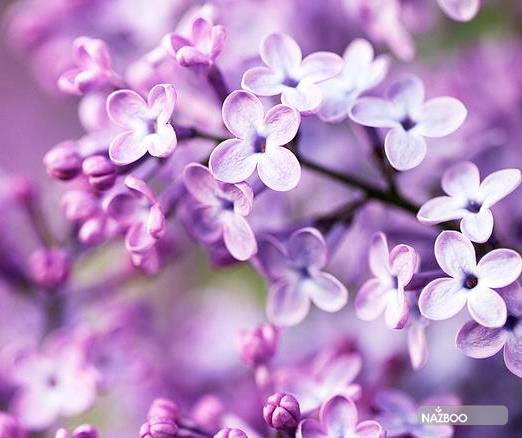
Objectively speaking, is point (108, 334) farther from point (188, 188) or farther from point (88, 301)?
point (188, 188)

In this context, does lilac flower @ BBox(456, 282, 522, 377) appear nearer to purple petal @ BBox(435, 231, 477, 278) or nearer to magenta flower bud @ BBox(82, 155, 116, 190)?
purple petal @ BBox(435, 231, 477, 278)

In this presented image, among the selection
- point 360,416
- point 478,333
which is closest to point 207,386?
point 360,416

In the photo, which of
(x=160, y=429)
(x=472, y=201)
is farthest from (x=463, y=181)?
(x=160, y=429)

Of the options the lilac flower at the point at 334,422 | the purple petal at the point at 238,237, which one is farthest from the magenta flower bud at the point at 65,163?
the lilac flower at the point at 334,422

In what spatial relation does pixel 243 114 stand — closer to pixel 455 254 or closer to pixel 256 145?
pixel 256 145

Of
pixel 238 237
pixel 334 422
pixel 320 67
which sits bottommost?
pixel 334 422

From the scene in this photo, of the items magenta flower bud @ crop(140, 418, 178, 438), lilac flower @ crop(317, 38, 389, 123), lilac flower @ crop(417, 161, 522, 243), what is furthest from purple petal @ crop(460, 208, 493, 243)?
magenta flower bud @ crop(140, 418, 178, 438)
